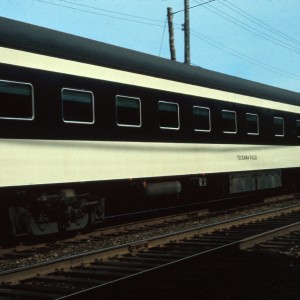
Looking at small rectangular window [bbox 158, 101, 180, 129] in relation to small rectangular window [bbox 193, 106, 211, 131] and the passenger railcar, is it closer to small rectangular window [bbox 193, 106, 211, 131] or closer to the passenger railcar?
the passenger railcar

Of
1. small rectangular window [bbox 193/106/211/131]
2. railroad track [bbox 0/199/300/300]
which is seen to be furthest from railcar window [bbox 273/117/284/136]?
railroad track [bbox 0/199/300/300]

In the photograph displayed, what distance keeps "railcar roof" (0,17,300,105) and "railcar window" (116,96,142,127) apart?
0.64m

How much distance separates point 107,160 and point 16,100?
7.60ft

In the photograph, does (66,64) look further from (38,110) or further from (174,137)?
(174,137)

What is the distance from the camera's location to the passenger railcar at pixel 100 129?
8409 mm

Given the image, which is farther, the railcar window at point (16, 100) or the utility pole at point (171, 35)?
the utility pole at point (171, 35)

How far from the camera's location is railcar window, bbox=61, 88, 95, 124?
30.1ft

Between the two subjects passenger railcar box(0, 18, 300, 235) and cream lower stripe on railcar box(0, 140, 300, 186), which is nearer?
cream lower stripe on railcar box(0, 140, 300, 186)

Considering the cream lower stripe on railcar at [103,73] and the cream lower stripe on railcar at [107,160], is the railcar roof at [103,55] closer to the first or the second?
the cream lower stripe on railcar at [103,73]

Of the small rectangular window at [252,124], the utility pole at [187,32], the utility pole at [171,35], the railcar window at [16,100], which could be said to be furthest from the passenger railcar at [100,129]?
the utility pole at [171,35]

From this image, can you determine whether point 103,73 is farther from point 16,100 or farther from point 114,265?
point 114,265

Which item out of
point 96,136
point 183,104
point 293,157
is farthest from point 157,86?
point 293,157

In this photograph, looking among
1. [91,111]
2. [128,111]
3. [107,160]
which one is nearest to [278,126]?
[128,111]

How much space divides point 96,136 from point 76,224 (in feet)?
5.36
